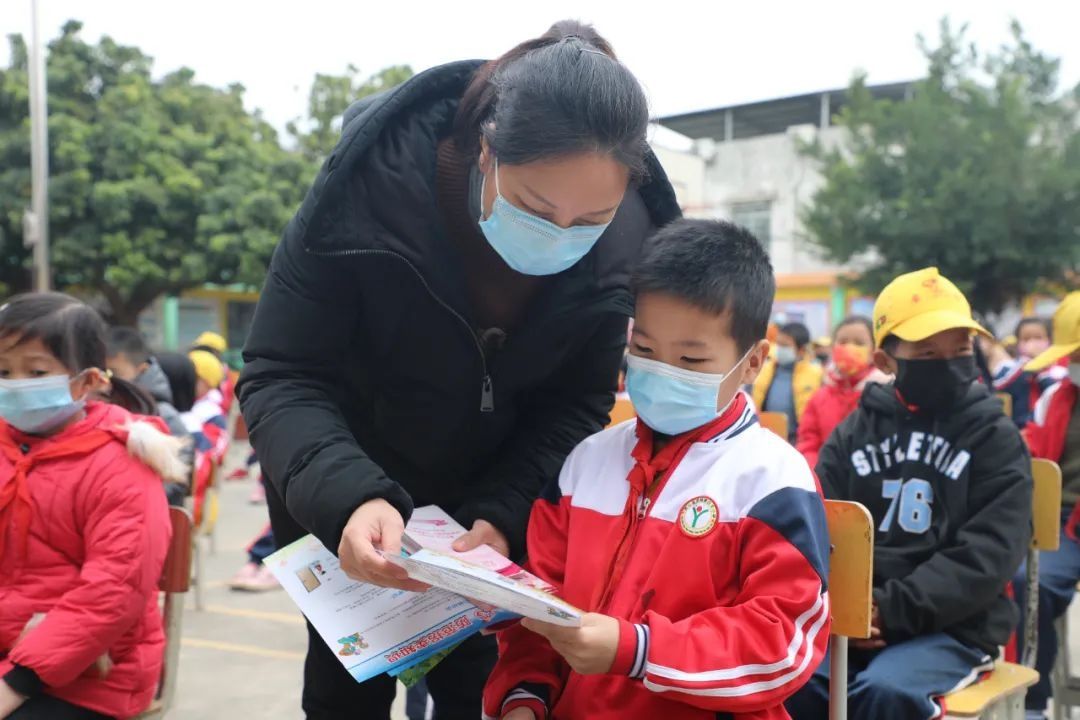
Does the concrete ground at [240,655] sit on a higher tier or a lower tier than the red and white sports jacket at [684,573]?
lower

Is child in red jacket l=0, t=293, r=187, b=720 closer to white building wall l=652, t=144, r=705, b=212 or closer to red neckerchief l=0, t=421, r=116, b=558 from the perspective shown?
red neckerchief l=0, t=421, r=116, b=558

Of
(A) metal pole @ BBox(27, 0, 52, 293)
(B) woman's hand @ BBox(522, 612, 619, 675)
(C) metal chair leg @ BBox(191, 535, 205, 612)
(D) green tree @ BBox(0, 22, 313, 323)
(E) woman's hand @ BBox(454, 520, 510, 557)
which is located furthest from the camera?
(D) green tree @ BBox(0, 22, 313, 323)

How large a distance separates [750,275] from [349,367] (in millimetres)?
729

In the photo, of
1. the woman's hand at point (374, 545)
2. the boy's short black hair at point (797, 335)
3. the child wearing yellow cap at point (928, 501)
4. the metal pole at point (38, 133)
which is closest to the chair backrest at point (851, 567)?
the child wearing yellow cap at point (928, 501)

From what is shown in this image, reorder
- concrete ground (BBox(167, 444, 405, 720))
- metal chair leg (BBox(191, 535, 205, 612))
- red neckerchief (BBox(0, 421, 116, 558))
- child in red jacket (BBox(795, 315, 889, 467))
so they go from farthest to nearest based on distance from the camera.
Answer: metal chair leg (BBox(191, 535, 205, 612)) < child in red jacket (BBox(795, 315, 889, 467)) < concrete ground (BBox(167, 444, 405, 720)) < red neckerchief (BBox(0, 421, 116, 558))

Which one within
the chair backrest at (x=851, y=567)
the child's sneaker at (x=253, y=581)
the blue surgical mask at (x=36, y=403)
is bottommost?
the child's sneaker at (x=253, y=581)

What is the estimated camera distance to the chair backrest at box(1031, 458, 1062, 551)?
2627 mm

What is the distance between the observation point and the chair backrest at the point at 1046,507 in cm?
263

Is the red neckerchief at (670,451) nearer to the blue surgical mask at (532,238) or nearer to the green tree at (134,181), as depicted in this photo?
the blue surgical mask at (532,238)

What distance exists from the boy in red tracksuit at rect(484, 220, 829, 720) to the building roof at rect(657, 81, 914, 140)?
73.8ft

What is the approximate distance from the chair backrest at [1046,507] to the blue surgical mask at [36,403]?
8.39ft

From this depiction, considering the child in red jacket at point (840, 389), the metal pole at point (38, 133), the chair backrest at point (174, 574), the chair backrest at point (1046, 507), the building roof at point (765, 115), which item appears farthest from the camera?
the building roof at point (765, 115)

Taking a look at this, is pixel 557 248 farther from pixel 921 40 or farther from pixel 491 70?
pixel 921 40

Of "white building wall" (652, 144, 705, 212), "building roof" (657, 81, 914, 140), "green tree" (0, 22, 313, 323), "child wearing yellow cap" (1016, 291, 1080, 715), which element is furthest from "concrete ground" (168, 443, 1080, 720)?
"building roof" (657, 81, 914, 140)
